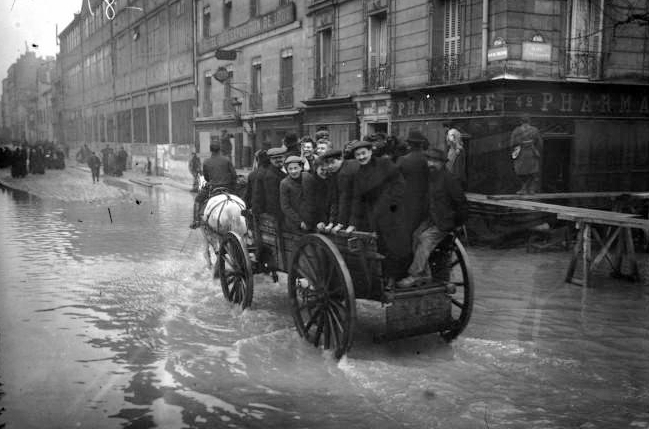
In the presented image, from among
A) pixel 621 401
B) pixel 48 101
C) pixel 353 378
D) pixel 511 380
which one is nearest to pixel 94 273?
pixel 353 378

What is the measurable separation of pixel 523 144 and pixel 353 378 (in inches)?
335

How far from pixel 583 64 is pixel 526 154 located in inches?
141

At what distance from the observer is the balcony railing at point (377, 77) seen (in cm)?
1755

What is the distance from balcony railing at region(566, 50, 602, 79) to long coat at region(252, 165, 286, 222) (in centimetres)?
957

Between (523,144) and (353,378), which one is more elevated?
(523,144)

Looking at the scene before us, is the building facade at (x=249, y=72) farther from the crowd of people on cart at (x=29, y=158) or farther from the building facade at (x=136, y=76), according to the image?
the crowd of people on cart at (x=29, y=158)

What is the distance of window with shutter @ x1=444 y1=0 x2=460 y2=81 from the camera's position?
15.0m

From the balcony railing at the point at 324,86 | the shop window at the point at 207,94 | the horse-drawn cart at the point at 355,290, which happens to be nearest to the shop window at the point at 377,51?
the balcony railing at the point at 324,86

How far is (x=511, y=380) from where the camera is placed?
16.6 ft

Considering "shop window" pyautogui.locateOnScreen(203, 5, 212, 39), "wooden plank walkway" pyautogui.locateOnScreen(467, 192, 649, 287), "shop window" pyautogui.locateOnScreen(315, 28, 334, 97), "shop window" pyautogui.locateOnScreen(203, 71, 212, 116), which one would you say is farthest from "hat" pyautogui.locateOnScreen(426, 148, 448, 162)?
"shop window" pyautogui.locateOnScreen(203, 5, 212, 39)

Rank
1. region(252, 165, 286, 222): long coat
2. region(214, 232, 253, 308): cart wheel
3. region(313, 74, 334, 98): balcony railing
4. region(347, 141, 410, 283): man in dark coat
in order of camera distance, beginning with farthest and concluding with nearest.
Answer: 1. region(313, 74, 334, 98): balcony railing
2. region(214, 232, 253, 308): cart wheel
3. region(252, 165, 286, 222): long coat
4. region(347, 141, 410, 283): man in dark coat

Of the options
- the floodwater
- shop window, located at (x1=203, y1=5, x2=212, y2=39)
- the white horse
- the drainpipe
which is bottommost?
the floodwater

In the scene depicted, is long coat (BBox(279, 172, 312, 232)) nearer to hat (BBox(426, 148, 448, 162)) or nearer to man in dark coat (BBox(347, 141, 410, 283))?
man in dark coat (BBox(347, 141, 410, 283))

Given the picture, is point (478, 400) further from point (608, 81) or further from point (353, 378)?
point (608, 81)
